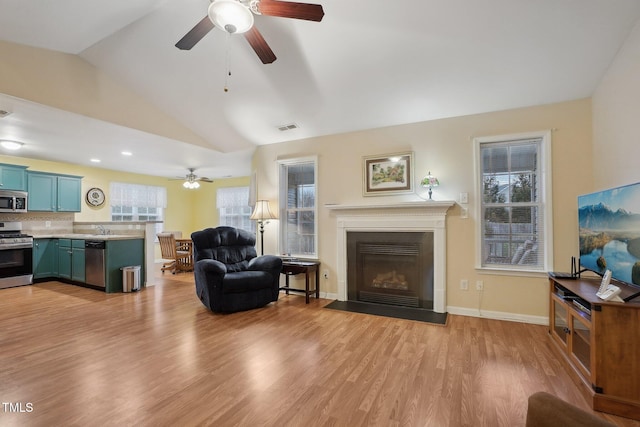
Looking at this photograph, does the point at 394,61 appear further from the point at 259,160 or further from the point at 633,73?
the point at 259,160

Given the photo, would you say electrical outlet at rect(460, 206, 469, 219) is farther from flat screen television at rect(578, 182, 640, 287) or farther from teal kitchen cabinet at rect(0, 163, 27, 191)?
teal kitchen cabinet at rect(0, 163, 27, 191)

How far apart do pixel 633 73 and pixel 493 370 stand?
2.65 m

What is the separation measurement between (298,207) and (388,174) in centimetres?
160

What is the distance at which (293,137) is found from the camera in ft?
15.5

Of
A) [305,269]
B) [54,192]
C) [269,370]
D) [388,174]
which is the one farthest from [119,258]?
[388,174]

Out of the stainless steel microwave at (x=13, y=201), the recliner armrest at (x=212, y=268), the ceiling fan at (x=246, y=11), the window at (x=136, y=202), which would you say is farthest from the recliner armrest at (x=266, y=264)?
the window at (x=136, y=202)

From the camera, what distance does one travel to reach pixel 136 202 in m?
7.76

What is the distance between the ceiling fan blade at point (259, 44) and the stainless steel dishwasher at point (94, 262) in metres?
4.33

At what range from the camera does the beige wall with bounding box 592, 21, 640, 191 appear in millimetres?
2395

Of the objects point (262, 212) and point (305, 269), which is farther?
point (262, 212)

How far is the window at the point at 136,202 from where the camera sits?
24.2 ft

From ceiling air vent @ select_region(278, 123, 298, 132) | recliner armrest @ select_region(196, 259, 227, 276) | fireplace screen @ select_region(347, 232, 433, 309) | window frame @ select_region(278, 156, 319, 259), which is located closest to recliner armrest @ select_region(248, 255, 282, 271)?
recliner armrest @ select_region(196, 259, 227, 276)

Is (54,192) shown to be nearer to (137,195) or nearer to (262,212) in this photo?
(137,195)

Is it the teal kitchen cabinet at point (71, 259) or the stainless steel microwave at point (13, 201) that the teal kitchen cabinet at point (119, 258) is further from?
the stainless steel microwave at point (13, 201)
